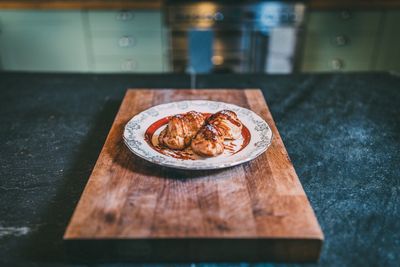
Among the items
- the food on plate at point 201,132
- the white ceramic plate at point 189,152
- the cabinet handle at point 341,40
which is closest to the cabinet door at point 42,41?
the cabinet handle at point 341,40

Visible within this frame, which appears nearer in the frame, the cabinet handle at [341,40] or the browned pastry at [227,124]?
the browned pastry at [227,124]

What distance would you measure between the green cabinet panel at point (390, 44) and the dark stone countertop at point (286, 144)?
1.29m

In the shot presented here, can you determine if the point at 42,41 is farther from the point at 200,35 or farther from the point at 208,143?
the point at 208,143

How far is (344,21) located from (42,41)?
1804 millimetres

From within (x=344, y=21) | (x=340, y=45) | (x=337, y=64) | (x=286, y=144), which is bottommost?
(x=337, y=64)

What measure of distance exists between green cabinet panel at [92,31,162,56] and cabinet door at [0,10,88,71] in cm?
10

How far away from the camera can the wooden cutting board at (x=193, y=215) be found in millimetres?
553

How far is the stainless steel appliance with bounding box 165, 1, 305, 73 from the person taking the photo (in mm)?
2246

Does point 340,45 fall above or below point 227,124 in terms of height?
below

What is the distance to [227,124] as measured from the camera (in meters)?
0.79

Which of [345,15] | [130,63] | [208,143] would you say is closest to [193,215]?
[208,143]

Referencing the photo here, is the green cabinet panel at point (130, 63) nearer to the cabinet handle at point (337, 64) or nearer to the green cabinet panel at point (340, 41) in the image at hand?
the green cabinet panel at point (340, 41)

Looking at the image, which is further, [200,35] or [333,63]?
[333,63]

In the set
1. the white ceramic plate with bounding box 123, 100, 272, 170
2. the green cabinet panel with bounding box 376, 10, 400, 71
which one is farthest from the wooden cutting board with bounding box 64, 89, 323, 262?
the green cabinet panel with bounding box 376, 10, 400, 71
